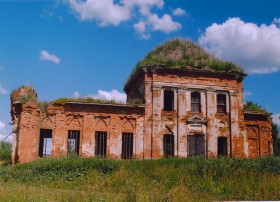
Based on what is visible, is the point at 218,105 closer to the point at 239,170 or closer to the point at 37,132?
the point at 239,170

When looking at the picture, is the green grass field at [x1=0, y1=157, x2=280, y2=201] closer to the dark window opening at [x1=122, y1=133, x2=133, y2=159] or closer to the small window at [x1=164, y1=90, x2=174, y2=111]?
the dark window opening at [x1=122, y1=133, x2=133, y2=159]

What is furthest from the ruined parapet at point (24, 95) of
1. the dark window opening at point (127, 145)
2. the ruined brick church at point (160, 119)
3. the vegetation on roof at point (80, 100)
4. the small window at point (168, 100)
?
the small window at point (168, 100)

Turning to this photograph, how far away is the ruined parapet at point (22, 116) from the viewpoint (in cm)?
2125

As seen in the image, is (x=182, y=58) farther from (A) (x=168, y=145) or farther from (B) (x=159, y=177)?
(B) (x=159, y=177)

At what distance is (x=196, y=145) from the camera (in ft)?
80.6

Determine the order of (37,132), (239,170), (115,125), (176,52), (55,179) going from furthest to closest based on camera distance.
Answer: (176,52) → (115,125) → (37,132) → (55,179) → (239,170)

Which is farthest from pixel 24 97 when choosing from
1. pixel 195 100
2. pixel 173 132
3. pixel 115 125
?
pixel 195 100

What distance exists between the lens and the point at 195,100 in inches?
990

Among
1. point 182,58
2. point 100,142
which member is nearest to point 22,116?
point 100,142

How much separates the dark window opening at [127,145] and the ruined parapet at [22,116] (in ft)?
19.8

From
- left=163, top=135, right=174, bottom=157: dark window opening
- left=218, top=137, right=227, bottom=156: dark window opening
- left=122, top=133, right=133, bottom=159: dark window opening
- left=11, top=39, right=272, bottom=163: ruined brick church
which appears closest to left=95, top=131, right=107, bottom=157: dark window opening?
left=11, top=39, right=272, bottom=163: ruined brick church

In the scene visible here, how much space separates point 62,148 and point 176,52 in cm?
1180

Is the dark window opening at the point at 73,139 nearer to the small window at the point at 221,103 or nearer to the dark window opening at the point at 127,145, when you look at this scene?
the dark window opening at the point at 127,145

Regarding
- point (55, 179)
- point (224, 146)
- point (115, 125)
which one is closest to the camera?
point (55, 179)
